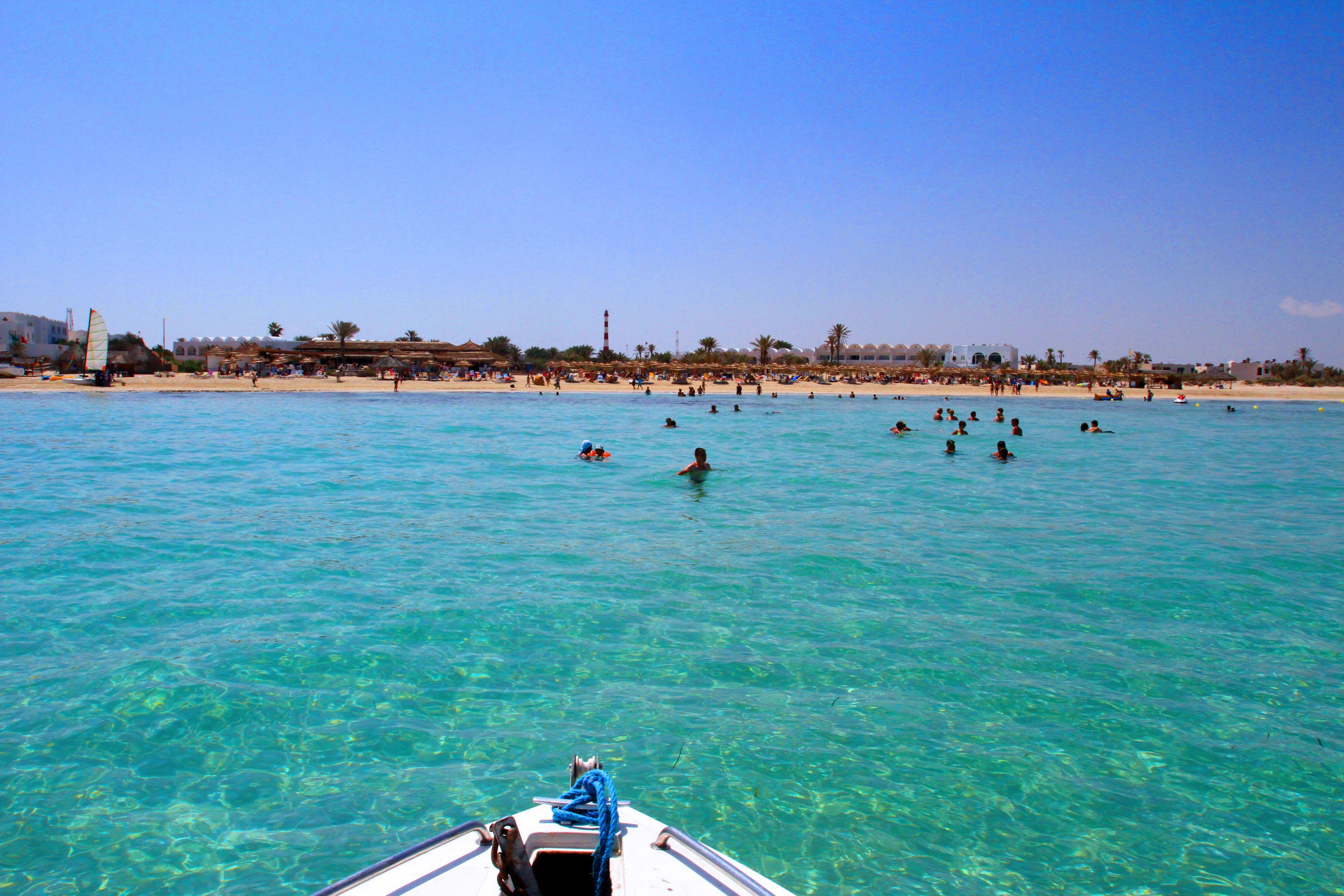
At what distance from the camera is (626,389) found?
6125 cm

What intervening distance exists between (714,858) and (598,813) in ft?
1.40

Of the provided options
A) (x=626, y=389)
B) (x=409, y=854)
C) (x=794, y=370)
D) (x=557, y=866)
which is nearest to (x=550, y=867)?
(x=557, y=866)

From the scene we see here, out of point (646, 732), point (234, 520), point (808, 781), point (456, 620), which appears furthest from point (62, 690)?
point (234, 520)

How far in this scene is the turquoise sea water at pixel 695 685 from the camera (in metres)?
3.96

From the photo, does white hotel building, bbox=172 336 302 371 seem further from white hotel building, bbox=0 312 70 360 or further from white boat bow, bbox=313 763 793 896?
white boat bow, bbox=313 763 793 896

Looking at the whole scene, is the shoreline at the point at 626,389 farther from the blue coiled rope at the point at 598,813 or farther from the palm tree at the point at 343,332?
the blue coiled rope at the point at 598,813

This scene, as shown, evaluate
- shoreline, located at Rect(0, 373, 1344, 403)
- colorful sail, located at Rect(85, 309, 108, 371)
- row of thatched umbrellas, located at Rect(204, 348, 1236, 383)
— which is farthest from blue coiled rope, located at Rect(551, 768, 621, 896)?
row of thatched umbrellas, located at Rect(204, 348, 1236, 383)

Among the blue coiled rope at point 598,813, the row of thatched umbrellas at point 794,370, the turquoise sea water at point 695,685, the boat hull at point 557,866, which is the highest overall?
the row of thatched umbrellas at point 794,370

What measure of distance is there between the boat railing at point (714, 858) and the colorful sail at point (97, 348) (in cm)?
5681

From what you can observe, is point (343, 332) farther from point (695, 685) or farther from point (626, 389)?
point (695, 685)

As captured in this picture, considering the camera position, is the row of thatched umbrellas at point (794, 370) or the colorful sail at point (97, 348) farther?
the row of thatched umbrellas at point (794, 370)

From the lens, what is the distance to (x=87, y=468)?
16.9 metres

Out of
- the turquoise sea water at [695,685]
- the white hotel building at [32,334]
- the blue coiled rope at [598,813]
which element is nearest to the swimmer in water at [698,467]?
the turquoise sea water at [695,685]

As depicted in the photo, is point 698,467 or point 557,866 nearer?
point 557,866
